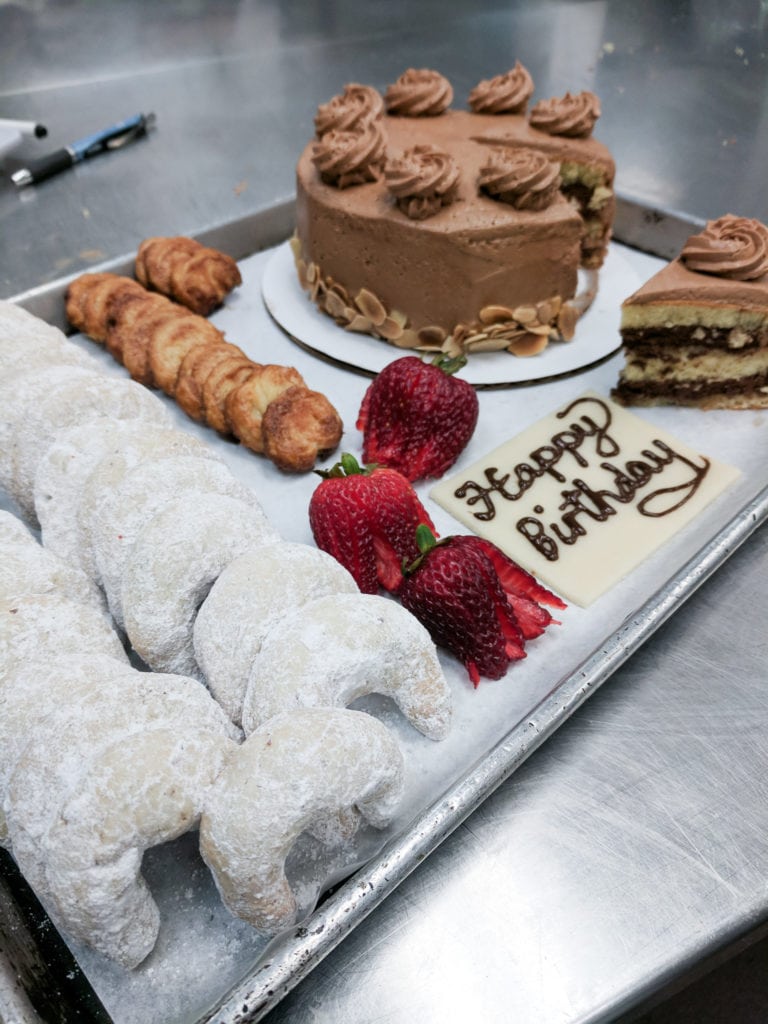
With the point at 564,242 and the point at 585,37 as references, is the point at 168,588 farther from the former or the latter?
the point at 585,37

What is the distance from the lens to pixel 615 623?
4.92ft

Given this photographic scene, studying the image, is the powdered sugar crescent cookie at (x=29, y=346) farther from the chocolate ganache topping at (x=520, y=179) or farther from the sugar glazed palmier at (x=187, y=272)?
the chocolate ganache topping at (x=520, y=179)

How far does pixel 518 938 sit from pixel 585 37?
15.4ft

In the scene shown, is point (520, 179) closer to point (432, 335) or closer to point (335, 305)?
point (432, 335)

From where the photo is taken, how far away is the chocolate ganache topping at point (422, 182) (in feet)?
6.18

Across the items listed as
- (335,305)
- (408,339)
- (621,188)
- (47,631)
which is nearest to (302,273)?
(335,305)

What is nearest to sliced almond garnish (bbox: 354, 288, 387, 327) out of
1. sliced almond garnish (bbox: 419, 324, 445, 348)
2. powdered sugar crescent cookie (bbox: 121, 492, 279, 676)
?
sliced almond garnish (bbox: 419, 324, 445, 348)

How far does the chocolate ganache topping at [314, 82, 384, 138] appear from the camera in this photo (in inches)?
85.0

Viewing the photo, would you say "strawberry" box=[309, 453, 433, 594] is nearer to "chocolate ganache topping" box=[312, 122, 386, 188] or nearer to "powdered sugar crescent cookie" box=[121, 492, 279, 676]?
"powdered sugar crescent cookie" box=[121, 492, 279, 676]

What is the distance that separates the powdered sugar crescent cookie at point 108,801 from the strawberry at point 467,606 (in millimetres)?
468

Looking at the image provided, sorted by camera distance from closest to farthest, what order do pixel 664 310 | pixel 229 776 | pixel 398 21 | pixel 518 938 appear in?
1. pixel 229 776
2. pixel 518 938
3. pixel 664 310
4. pixel 398 21

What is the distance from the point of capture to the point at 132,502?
133 centimetres

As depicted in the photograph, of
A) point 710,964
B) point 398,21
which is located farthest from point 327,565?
point 398,21

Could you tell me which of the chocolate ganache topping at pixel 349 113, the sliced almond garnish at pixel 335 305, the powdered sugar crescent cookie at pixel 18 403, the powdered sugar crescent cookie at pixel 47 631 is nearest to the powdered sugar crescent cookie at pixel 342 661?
the powdered sugar crescent cookie at pixel 47 631
